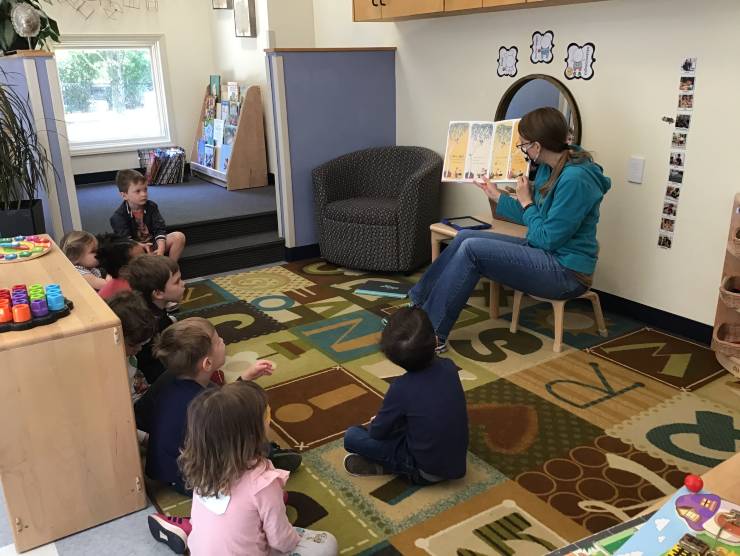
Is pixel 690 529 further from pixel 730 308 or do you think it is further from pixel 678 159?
pixel 678 159

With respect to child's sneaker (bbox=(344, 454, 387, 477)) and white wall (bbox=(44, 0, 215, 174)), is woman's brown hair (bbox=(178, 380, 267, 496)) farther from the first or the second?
white wall (bbox=(44, 0, 215, 174))

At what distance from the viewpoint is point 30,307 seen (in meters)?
1.85

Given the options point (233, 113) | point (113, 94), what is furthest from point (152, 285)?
point (113, 94)

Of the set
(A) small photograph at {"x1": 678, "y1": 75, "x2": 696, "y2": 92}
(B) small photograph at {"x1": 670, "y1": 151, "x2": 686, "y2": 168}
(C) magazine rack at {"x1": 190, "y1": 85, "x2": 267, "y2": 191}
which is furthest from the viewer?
(C) magazine rack at {"x1": 190, "y1": 85, "x2": 267, "y2": 191}

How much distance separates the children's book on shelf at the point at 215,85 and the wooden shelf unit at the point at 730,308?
5.06m

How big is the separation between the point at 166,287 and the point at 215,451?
130 cm

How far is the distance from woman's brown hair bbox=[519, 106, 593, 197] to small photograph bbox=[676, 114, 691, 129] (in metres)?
0.52

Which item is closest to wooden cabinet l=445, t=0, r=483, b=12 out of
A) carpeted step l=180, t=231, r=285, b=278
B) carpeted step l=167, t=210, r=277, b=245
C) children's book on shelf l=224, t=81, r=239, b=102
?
carpeted step l=180, t=231, r=285, b=278

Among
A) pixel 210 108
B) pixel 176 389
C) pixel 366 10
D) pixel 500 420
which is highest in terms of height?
pixel 366 10

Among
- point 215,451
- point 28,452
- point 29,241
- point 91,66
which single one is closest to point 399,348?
point 215,451

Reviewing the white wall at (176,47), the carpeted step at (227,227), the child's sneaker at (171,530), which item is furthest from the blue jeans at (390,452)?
the white wall at (176,47)

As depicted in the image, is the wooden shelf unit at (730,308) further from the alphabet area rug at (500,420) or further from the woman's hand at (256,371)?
the woman's hand at (256,371)

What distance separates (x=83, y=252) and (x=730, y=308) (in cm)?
290

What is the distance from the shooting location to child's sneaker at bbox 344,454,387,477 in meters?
2.21
